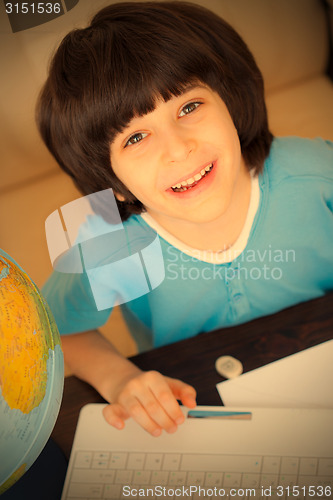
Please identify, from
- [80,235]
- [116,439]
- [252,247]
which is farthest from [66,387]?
[252,247]

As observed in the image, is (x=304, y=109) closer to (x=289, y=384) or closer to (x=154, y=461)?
(x=289, y=384)

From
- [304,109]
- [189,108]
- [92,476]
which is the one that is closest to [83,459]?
[92,476]

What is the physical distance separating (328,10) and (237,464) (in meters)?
0.57

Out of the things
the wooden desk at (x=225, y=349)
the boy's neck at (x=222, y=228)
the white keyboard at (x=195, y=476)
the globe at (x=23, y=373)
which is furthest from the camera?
the boy's neck at (x=222, y=228)

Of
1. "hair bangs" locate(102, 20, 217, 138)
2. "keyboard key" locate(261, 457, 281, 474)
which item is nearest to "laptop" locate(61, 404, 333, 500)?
"keyboard key" locate(261, 457, 281, 474)

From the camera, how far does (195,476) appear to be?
0.56 metres

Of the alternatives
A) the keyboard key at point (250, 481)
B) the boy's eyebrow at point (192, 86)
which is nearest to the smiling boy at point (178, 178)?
the boy's eyebrow at point (192, 86)

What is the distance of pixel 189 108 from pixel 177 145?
5cm

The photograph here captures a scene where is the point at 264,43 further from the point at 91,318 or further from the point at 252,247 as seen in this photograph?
the point at 91,318

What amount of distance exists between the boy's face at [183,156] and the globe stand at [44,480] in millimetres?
344

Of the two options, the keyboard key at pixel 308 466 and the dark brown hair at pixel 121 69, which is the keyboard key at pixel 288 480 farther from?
the dark brown hair at pixel 121 69

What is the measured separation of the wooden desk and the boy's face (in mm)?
170

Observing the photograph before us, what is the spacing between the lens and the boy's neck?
0.77m

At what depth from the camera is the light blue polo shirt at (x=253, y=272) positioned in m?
0.74
